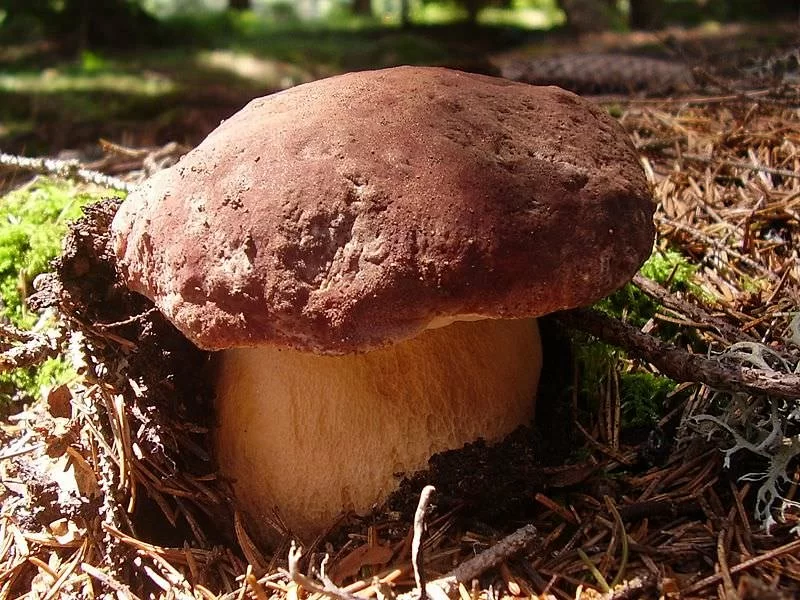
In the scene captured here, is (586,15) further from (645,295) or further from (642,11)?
(645,295)

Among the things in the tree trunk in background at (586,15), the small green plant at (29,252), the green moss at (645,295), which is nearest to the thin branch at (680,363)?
the green moss at (645,295)

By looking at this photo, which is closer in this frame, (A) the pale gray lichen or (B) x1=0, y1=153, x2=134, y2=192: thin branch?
(A) the pale gray lichen

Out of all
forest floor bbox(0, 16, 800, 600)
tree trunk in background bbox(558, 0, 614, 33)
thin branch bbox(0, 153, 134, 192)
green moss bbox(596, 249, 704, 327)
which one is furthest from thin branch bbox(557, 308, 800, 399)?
tree trunk in background bbox(558, 0, 614, 33)

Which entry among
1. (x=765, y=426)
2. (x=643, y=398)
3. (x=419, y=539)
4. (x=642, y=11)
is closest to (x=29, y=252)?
(x=419, y=539)

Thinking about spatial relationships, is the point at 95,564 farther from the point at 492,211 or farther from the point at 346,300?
the point at 492,211

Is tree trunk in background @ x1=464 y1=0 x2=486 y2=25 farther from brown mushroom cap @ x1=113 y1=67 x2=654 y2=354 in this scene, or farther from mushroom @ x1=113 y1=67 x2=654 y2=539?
brown mushroom cap @ x1=113 y1=67 x2=654 y2=354

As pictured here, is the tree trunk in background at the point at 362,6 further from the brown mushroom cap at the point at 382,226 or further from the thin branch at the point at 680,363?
the brown mushroom cap at the point at 382,226
